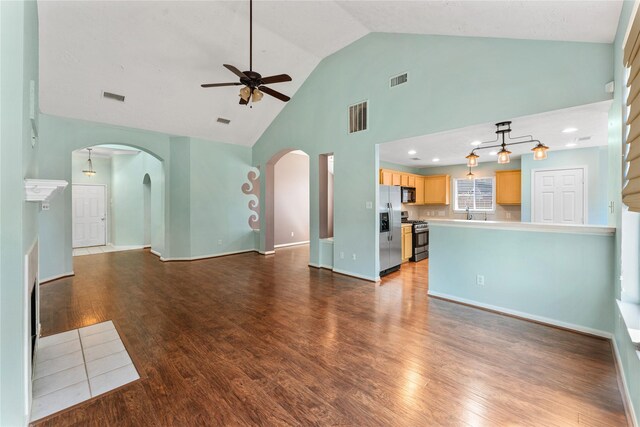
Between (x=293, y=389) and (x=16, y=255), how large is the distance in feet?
6.48

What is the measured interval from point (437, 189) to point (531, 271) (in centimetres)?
473

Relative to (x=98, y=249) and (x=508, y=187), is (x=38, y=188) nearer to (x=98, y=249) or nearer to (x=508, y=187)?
(x=508, y=187)

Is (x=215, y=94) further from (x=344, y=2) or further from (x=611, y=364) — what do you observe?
(x=611, y=364)

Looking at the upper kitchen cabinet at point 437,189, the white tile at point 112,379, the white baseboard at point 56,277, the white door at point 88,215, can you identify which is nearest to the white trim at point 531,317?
the white tile at point 112,379

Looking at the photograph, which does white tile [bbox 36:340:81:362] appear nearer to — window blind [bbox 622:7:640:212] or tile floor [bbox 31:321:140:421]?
tile floor [bbox 31:321:140:421]

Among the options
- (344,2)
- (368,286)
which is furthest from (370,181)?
(344,2)

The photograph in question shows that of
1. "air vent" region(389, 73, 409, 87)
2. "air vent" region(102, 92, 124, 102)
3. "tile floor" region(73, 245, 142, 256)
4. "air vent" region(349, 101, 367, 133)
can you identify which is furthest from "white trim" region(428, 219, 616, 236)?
"tile floor" region(73, 245, 142, 256)

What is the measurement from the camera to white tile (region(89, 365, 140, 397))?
2100mm

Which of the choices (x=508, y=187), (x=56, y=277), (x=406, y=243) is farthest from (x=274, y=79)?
(x=508, y=187)

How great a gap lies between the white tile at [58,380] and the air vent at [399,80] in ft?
17.2

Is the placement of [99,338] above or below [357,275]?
below

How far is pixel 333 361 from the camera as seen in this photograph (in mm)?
2438

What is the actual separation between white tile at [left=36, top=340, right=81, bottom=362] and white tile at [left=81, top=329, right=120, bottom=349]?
0.06m

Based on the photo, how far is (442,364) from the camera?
7.83ft
